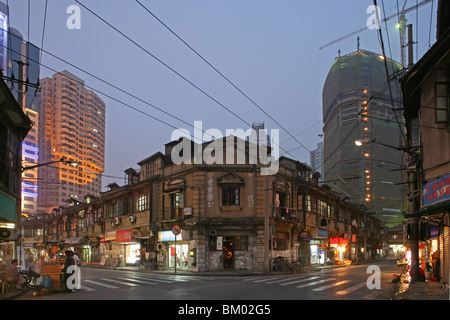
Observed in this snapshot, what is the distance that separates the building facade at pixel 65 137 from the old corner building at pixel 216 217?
11612cm

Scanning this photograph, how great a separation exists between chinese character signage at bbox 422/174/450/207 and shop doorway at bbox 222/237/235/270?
1885 cm

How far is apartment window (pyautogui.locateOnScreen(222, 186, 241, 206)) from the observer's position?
32844 millimetres

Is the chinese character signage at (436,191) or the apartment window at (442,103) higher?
the apartment window at (442,103)

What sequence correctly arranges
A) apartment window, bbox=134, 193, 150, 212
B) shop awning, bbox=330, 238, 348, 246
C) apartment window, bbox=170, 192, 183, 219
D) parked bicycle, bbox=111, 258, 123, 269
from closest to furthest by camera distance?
apartment window, bbox=170, 192, 183, 219
apartment window, bbox=134, 193, 150, 212
parked bicycle, bbox=111, 258, 123, 269
shop awning, bbox=330, 238, 348, 246

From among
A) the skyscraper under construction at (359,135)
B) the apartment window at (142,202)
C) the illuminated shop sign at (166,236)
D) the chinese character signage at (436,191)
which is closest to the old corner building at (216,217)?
the illuminated shop sign at (166,236)

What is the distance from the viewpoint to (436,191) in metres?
14.8

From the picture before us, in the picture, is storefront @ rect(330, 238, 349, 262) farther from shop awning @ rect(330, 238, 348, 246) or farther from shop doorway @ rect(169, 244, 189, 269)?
shop doorway @ rect(169, 244, 189, 269)

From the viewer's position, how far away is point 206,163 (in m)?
33.0

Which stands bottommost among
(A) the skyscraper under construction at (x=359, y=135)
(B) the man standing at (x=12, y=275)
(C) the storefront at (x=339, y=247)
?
(C) the storefront at (x=339, y=247)

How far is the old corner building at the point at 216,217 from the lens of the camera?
32188 millimetres

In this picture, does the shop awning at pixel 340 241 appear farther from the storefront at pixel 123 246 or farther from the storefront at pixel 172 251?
the storefront at pixel 123 246

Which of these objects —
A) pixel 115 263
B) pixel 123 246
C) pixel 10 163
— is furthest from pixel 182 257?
pixel 10 163

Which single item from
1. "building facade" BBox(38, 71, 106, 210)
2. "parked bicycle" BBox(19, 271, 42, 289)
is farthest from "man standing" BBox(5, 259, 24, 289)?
"building facade" BBox(38, 71, 106, 210)

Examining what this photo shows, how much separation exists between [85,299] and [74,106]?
172598 millimetres
